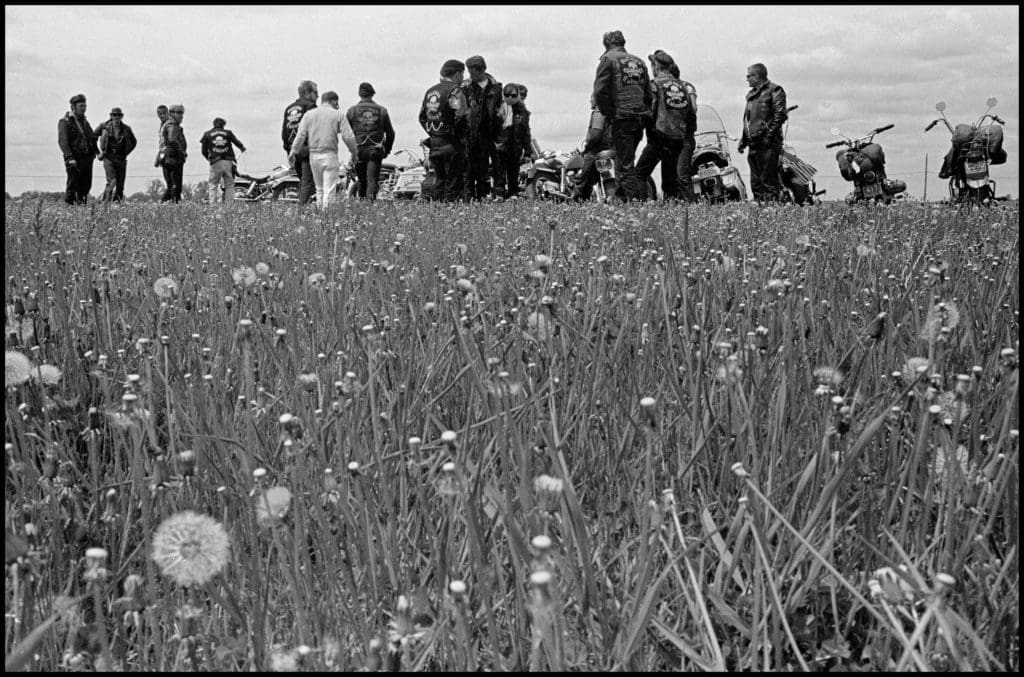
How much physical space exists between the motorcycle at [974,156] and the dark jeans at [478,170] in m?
5.80

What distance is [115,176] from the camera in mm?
15133

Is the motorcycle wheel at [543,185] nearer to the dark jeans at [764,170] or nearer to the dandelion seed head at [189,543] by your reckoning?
the dark jeans at [764,170]

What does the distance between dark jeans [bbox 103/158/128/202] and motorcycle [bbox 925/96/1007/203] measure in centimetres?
1186

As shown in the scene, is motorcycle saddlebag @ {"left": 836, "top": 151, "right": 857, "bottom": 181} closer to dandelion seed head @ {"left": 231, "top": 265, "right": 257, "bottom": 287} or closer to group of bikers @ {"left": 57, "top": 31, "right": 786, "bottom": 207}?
group of bikers @ {"left": 57, "top": 31, "right": 786, "bottom": 207}

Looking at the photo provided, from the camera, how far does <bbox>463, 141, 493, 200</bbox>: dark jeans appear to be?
478 inches

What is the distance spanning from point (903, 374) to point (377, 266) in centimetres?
178

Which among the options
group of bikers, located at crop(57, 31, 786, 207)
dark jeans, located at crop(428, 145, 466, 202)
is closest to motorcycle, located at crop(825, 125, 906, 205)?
group of bikers, located at crop(57, 31, 786, 207)

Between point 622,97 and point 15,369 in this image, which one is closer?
point 15,369

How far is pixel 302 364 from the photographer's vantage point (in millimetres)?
2275

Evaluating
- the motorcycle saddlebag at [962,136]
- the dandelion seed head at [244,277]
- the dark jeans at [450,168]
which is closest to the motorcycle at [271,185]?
the dark jeans at [450,168]

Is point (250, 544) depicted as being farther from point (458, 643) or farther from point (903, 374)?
point (903, 374)

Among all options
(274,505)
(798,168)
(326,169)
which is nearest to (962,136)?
(798,168)

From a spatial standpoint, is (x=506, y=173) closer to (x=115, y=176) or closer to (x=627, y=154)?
(x=627, y=154)

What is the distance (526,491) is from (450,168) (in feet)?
33.1
